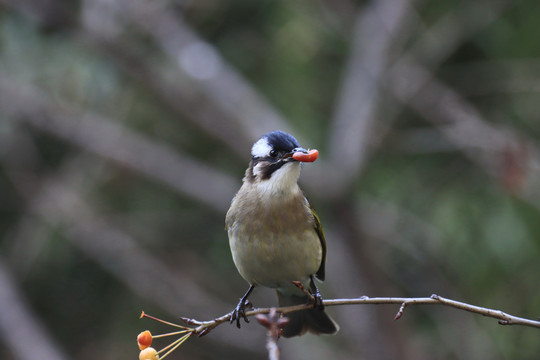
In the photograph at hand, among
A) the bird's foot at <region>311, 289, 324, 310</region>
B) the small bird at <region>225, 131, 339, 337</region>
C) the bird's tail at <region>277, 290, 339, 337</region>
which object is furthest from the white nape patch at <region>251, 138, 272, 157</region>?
the bird's tail at <region>277, 290, 339, 337</region>

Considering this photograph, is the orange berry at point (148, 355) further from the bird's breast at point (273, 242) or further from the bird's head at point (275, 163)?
the bird's head at point (275, 163)

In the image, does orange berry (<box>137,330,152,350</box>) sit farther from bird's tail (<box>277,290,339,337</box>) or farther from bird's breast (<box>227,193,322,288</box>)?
bird's tail (<box>277,290,339,337</box>)

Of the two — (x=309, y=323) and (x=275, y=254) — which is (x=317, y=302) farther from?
(x=309, y=323)

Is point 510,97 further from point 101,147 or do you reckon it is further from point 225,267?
point 101,147

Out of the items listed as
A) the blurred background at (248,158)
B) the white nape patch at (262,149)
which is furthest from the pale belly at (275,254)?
the blurred background at (248,158)

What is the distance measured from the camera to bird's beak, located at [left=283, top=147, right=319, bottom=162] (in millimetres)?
2888

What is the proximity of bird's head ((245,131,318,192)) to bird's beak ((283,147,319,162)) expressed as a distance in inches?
0.9

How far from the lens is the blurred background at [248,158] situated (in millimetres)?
7277

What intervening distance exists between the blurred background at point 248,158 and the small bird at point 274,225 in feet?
8.71

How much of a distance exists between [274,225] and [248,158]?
3.85 m

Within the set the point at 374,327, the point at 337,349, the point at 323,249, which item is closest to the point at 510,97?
the point at 374,327

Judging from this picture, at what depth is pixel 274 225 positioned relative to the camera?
11.9 feet

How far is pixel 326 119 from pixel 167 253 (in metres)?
3.26

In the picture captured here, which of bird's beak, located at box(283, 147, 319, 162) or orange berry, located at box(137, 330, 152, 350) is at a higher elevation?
bird's beak, located at box(283, 147, 319, 162)
